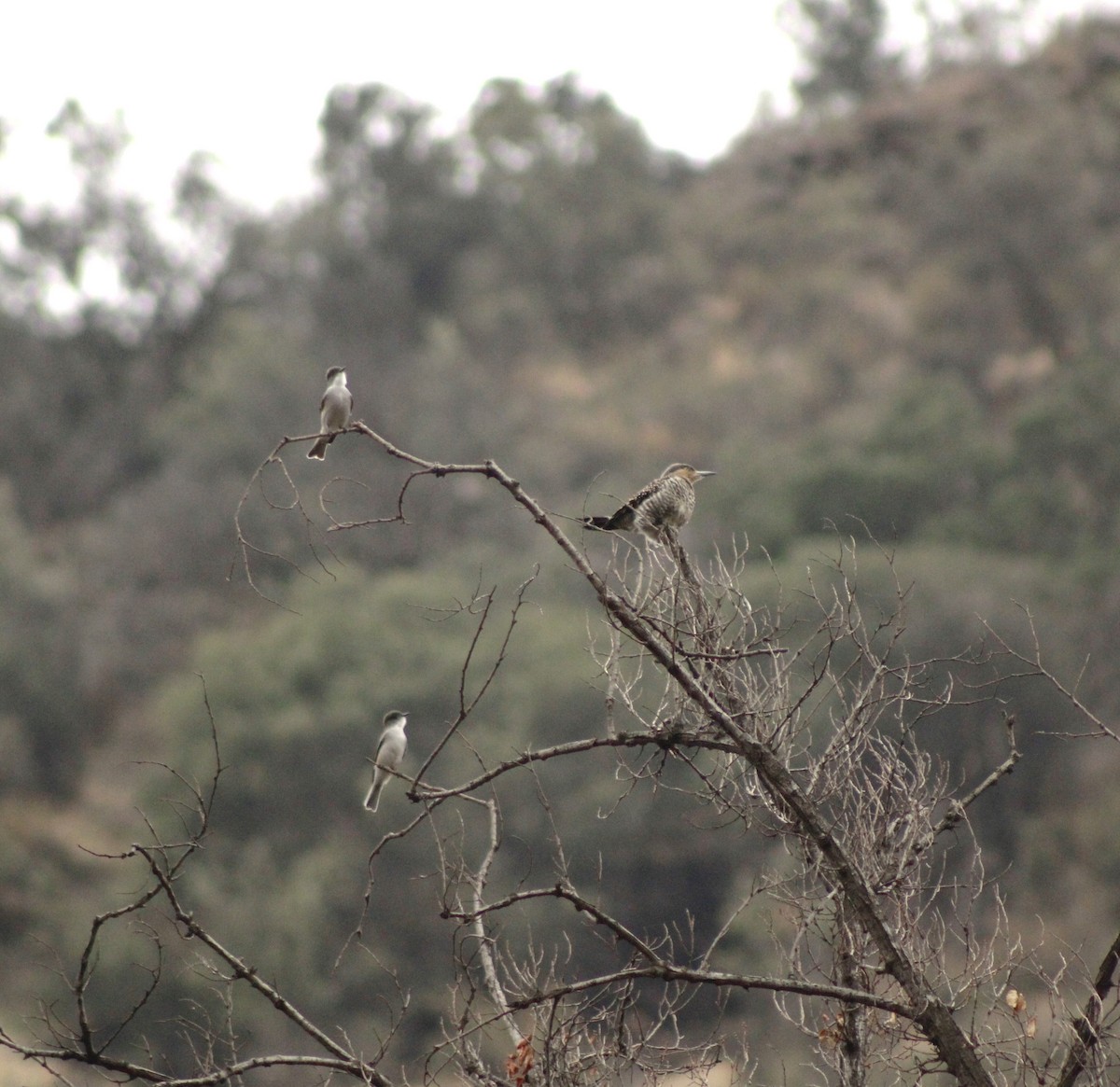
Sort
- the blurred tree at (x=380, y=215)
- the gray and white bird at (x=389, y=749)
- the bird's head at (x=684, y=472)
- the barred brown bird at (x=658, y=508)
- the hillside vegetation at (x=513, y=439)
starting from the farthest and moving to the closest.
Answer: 1. the blurred tree at (x=380, y=215)
2. the hillside vegetation at (x=513, y=439)
3. the gray and white bird at (x=389, y=749)
4. the bird's head at (x=684, y=472)
5. the barred brown bird at (x=658, y=508)

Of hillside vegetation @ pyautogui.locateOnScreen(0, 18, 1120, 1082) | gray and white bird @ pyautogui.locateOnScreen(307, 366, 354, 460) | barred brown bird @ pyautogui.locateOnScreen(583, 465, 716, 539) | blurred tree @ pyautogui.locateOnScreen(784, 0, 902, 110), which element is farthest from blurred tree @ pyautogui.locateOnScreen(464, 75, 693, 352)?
barred brown bird @ pyautogui.locateOnScreen(583, 465, 716, 539)

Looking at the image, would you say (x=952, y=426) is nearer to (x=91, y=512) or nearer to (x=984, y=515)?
(x=984, y=515)

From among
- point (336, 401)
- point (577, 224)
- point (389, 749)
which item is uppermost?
point (577, 224)

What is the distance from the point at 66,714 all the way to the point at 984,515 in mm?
18609

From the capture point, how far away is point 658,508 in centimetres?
655

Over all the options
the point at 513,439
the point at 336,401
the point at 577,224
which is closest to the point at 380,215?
the point at 577,224

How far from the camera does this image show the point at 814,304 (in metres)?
41.8

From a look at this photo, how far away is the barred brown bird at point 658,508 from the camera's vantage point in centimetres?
618

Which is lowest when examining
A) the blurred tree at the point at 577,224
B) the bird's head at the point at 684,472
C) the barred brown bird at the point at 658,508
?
the barred brown bird at the point at 658,508

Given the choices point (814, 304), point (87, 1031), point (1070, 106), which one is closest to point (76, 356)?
point (814, 304)

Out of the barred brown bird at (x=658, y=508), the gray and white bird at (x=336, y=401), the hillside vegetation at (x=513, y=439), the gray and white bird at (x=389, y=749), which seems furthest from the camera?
the hillside vegetation at (x=513, y=439)

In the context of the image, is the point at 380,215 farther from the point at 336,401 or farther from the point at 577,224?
the point at 336,401

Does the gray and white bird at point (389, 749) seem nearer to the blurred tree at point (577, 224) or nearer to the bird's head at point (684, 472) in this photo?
the bird's head at point (684, 472)

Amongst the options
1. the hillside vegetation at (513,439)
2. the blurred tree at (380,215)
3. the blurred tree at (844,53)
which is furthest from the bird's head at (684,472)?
the blurred tree at (844,53)
